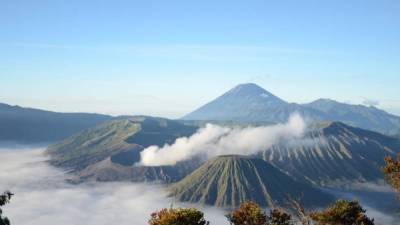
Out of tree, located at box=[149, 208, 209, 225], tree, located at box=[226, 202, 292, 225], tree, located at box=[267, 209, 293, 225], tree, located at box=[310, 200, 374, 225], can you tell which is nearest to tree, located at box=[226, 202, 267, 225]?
tree, located at box=[226, 202, 292, 225]

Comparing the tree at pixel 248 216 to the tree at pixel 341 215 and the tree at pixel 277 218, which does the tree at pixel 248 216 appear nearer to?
the tree at pixel 277 218

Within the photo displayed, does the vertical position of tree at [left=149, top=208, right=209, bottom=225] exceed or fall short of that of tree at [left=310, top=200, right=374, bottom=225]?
it exceeds it

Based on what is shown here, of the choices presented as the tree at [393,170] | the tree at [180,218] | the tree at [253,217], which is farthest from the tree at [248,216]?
the tree at [393,170]

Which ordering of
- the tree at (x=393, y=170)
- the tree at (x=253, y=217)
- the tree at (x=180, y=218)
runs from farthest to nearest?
the tree at (x=253, y=217), the tree at (x=393, y=170), the tree at (x=180, y=218)

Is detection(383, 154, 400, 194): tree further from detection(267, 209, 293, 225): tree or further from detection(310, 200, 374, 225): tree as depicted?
detection(267, 209, 293, 225): tree

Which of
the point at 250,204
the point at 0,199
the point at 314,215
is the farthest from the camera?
the point at 314,215

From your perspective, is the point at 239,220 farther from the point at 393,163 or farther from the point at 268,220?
the point at 393,163

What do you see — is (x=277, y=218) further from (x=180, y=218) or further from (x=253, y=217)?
(x=180, y=218)

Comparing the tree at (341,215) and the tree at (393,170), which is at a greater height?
the tree at (393,170)

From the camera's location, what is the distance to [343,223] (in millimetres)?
51812

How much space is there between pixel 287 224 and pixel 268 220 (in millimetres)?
1770

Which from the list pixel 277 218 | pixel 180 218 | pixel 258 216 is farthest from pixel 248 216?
pixel 180 218

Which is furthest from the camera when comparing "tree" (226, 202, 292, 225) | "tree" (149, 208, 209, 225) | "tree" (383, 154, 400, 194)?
"tree" (226, 202, 292, 225)

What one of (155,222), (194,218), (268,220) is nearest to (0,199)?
(155,222)
